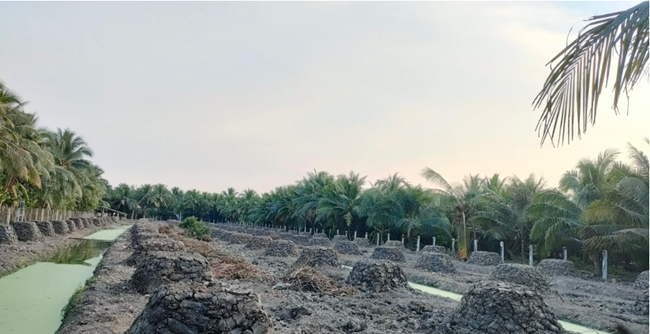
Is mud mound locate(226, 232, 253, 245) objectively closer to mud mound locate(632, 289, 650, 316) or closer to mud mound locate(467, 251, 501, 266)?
mud mound locate(467, 251, 501, 266)

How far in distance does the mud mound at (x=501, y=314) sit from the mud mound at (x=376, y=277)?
411 cm

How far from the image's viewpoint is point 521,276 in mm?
13859

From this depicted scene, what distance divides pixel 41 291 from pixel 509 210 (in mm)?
20196

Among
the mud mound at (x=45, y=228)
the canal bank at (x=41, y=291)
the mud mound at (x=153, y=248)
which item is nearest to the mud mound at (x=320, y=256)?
the mud mound at (x=153, y=248)

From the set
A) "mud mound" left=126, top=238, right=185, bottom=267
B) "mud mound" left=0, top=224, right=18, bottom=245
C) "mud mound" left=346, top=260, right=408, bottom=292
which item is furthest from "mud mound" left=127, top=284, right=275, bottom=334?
"mud mound" left=0, top=224, right=18, bottom=245

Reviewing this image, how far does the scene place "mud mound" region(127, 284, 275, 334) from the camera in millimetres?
6621

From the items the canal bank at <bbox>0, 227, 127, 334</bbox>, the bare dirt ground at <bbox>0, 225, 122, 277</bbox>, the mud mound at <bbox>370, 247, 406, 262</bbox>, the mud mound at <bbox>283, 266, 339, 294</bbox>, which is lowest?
the canal bank at <bbox>0, 227, 127, 334</bbox>

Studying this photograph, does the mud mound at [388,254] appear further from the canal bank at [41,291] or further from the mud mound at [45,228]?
the mud mound at [45,228]

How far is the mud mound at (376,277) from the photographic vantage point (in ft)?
42.8

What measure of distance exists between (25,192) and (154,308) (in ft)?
97.5

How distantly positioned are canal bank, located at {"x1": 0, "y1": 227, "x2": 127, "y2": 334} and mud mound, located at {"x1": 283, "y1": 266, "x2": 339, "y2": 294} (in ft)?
16.7

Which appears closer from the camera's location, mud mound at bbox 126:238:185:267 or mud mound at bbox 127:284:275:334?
mud mound at bbox 127:284:275:334

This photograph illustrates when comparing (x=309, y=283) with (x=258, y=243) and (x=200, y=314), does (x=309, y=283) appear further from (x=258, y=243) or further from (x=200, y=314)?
(x=258, y=243)

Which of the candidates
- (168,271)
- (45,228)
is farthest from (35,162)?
(168,271)
